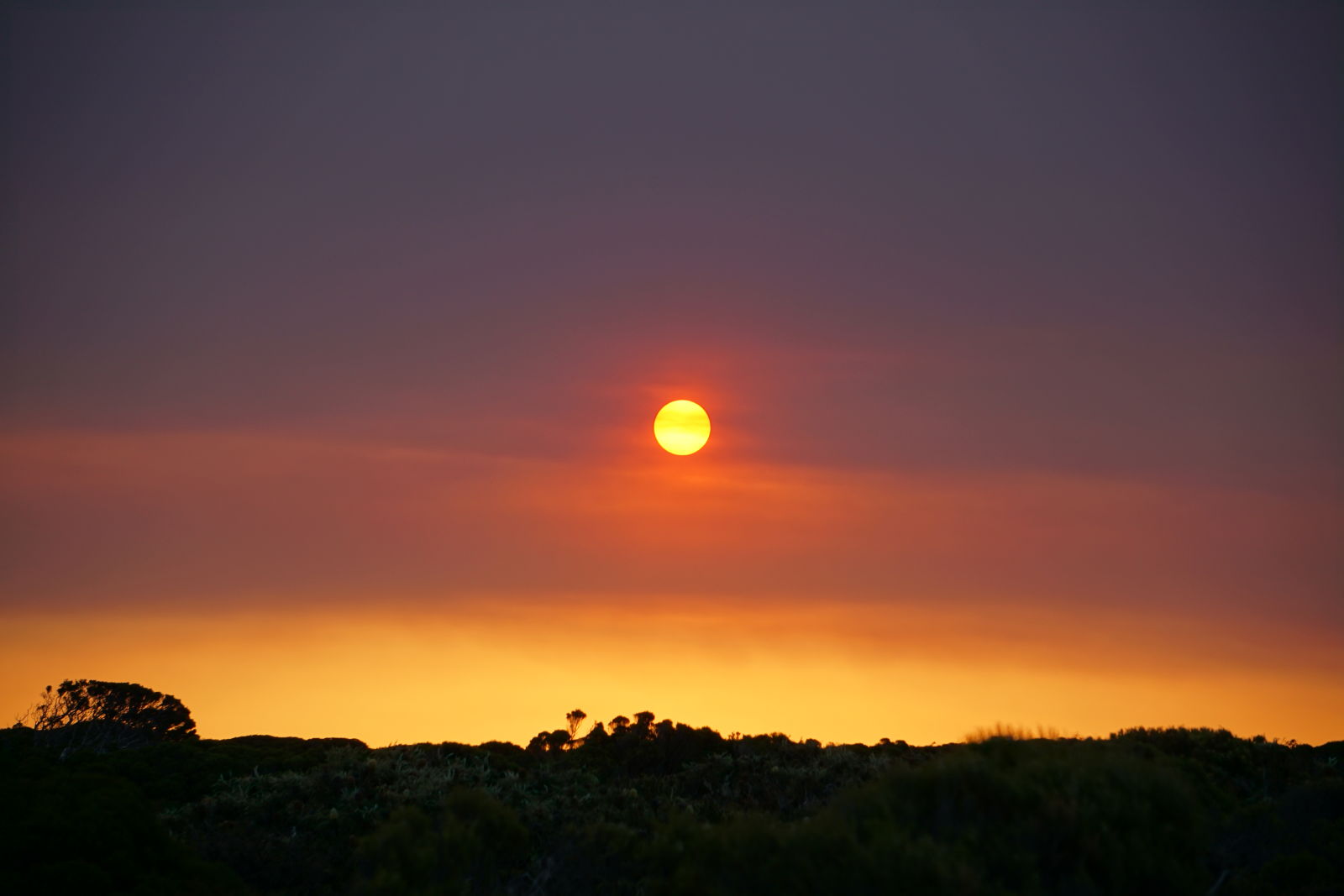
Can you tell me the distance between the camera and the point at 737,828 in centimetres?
1750

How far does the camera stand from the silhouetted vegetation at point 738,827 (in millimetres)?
15812

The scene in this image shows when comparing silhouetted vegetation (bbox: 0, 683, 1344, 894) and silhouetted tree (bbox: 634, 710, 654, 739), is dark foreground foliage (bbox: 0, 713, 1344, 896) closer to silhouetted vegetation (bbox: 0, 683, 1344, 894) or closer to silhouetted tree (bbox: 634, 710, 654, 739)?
silhouetted vegetation (bbox: 0, 683, 1344, 894)

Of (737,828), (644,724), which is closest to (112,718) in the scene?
(644,724)

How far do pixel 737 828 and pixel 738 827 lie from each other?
0.09 ft

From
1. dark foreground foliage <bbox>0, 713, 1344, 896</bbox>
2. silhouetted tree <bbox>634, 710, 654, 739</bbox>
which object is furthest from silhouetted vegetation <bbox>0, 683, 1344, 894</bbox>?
silhouetted tree <bbox>634, 710, 654, 739</bbox>

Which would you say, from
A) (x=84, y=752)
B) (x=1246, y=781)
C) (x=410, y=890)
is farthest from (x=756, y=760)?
(x=84, y=752)

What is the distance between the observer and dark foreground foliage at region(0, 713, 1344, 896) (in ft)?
51.9

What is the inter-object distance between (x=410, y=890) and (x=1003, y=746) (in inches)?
365

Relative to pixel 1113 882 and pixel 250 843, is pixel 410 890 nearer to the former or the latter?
pixel 250 843

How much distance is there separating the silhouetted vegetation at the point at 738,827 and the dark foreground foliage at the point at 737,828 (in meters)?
0.04

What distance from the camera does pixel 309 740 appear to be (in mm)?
54438

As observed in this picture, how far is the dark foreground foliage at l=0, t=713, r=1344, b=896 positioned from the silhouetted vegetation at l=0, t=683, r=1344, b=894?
0.04 metres

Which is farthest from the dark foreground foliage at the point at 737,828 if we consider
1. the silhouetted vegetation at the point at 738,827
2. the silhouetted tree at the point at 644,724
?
the silhouetted tree at the point at 644,724

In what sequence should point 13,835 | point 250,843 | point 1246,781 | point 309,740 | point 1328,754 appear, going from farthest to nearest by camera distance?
1. point 309,740
2. point 1328,754
3. point 1246,781
4. point 250,843
5. point 13,835
